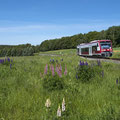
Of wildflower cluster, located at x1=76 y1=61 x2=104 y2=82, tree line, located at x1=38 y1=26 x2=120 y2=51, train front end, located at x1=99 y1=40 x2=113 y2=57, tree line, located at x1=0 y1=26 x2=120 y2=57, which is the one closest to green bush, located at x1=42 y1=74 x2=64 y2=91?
wildflower cluster, located at x1=76 y1=61 x2=104 y2=82

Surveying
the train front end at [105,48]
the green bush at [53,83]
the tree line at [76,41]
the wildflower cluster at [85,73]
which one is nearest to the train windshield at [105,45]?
the train front end at [105,48]

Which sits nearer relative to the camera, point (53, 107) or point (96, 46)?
point (53, 107)

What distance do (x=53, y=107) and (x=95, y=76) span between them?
116 inches

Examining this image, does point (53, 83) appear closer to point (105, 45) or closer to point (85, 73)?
point (85, 73)

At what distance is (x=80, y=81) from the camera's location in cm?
492

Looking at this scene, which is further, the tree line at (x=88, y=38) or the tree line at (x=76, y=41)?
the tree line at (x=76, y=41)

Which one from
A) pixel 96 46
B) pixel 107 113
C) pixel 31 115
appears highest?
pixel 96 46

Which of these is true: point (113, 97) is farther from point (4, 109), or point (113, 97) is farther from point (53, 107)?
point (4, 109)

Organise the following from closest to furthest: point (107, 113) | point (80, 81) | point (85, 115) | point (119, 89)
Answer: point (107, 113) → point (85, 115) → point (119, 89) → point (80, 81)

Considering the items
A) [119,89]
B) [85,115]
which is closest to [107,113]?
[85,115]

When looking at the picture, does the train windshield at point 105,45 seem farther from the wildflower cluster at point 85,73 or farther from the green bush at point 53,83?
the green bush at point 53,83

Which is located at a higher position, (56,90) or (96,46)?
(96,46)

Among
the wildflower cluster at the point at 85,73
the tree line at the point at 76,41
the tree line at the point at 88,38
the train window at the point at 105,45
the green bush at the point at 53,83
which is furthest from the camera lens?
the tree line at the point at 76,41

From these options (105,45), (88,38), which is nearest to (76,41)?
(88,38)
